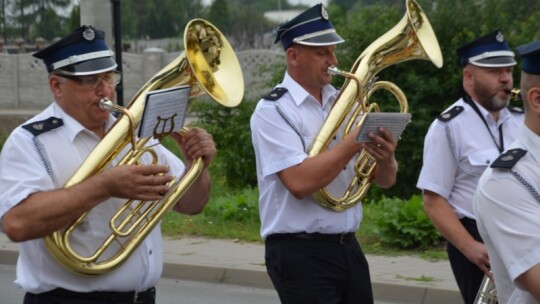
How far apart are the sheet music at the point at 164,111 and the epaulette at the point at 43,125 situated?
37cm

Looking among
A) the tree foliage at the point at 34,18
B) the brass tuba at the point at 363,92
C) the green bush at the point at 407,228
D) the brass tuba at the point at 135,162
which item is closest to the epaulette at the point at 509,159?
the brass tuba at the point at 135,162

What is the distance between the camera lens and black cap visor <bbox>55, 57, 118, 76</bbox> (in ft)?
15.3

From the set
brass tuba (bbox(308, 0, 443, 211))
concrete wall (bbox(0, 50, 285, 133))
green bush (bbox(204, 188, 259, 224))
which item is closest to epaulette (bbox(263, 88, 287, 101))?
brass tuba (bbox(308, 0, 443, 211))

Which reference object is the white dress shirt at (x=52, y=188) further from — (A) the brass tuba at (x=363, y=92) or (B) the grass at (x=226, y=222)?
(B) the grass at (x=226, y=222)

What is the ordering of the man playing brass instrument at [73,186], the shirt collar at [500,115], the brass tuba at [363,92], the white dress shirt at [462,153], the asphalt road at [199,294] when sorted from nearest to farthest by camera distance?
1. the man playing brass instrument at [73,186]
2. the brass tuba at [363,92]
3. the white dress shirt at [462,153]
4. the shirt collar at [500,115]
5. the asphalt road at [199,294]

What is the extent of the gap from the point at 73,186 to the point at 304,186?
4.33ft

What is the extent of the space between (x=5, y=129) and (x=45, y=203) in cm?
2003

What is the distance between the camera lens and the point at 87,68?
4.68 metres

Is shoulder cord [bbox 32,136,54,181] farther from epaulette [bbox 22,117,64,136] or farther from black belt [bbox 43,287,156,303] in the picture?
black belt [bbox 43,287,156,303]

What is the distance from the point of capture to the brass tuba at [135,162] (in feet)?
14.8

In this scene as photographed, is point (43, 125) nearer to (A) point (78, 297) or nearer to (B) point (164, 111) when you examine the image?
(B) point (164, 111)

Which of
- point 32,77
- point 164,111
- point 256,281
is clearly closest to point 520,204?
point 164,111

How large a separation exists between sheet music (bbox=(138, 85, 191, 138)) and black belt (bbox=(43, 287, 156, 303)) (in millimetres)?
633

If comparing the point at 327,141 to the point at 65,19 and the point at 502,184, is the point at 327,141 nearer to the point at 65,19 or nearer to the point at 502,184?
the point at 502,184
